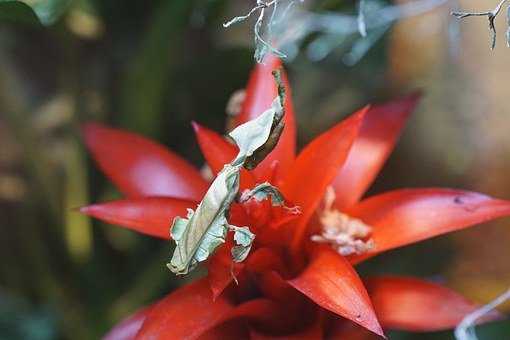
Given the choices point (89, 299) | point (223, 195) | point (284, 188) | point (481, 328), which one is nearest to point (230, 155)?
point (284, 188)

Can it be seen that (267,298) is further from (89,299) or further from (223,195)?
(89,299)

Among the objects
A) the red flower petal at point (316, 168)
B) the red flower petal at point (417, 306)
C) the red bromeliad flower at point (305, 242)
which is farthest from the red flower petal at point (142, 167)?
the red flower petal at point (417, 306)

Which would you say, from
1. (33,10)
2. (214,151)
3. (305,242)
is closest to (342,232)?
(305,242)

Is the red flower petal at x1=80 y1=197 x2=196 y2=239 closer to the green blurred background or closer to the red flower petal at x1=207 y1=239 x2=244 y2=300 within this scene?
the red flower petal at x1=207 y1=239 x2=244 y2=300

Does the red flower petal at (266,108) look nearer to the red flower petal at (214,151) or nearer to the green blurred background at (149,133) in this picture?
the red flower petal at (214,151)

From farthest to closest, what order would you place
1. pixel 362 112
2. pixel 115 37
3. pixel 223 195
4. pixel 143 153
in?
pixel 115 37 < pixel 143 153 < pixel 362 112 < pixel 223 195

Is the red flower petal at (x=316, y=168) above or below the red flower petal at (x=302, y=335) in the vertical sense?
above

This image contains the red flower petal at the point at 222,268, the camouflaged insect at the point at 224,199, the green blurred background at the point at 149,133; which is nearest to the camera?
the camouflaged insect at the point at 224,199

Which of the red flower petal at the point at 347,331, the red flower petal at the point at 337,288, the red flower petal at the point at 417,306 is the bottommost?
the red flower petal at the point at 347,331

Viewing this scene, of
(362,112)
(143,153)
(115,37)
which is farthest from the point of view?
(115,37)

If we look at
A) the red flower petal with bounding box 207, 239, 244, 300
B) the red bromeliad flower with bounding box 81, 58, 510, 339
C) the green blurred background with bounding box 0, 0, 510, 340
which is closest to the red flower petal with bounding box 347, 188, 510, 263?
the red bromeliad flower with bounding box 81, 58, 510, 339
